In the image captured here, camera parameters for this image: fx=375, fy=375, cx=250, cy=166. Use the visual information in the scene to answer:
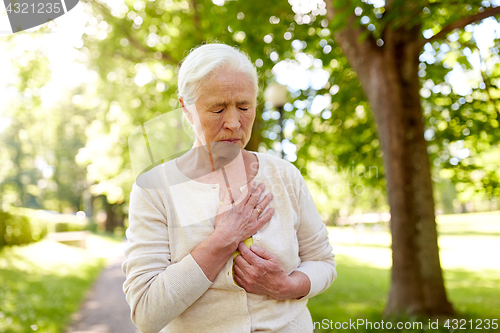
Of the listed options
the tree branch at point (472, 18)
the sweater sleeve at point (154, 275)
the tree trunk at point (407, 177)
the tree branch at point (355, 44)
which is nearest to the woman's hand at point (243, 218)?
the sweater sleeve at point (154, 275)

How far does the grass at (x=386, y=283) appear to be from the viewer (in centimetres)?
541

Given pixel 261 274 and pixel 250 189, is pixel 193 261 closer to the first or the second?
pixel 261 274

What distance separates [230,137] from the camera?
152 cm

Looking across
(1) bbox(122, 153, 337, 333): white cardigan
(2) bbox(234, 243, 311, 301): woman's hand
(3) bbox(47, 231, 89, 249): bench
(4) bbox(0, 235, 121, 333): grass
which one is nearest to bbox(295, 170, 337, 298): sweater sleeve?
(1) bbox(122, 153, 337, 333): white cardigan

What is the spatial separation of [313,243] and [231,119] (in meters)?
0.66

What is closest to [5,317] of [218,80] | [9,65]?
[9,65]

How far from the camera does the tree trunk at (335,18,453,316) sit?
4.54 m

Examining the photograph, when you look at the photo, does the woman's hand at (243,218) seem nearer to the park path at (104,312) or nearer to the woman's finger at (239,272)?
the woman's finger at (239,272)

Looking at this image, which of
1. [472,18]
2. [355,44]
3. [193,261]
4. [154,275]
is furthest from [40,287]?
[472,18]

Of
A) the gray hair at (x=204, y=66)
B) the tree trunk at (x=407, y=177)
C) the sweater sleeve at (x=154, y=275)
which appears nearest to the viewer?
the sweater sleeve at (x=154, y=275)

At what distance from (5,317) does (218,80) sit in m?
5.67

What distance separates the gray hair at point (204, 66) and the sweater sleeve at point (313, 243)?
0.62 meters

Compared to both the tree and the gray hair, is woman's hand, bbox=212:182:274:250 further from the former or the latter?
the tree

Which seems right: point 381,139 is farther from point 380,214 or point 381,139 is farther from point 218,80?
point 380,214
